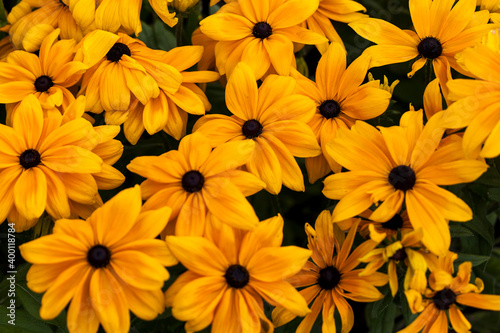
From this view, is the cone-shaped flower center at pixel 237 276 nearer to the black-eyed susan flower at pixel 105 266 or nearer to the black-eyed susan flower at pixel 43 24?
the black-eyed susan flower at pixel 105 266

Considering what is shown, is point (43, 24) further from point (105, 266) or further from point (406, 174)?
point (406, 174)

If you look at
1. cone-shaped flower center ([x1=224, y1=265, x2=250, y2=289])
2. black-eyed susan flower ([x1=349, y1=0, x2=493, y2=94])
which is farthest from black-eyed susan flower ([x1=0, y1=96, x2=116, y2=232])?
black-eyed susan flower ([x1=349, y1=0, x2=493, y2=94])

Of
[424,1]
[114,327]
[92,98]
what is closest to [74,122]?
A: [92,98]

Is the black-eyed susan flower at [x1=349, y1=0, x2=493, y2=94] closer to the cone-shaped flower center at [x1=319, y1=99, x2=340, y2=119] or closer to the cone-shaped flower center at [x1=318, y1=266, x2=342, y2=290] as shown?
the cone-shaped flower center at [x1=319, y1=99, x2=340, y2=119]

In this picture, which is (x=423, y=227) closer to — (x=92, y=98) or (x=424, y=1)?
(x=424, y=1)

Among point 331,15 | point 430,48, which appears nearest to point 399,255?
point 430,48

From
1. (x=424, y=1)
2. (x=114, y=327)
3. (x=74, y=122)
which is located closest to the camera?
(x=114, y=327)
